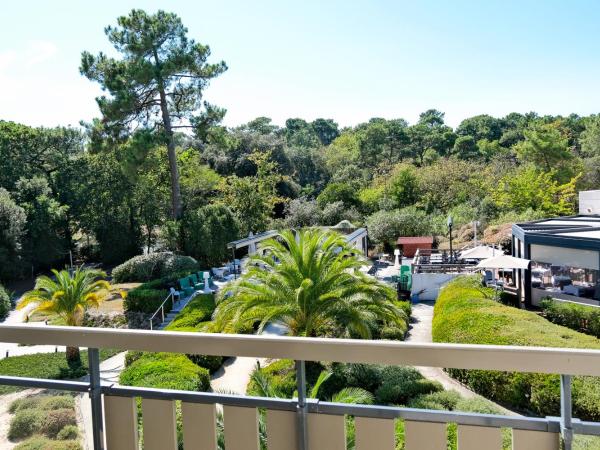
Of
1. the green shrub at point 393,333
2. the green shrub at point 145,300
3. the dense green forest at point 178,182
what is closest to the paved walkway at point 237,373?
the green shrub at point 393,333

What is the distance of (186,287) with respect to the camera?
756 inches

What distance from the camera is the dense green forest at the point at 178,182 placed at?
79.8 feet

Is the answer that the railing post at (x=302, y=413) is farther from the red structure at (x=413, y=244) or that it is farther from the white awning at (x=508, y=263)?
the red structure at (x=413, y=244)

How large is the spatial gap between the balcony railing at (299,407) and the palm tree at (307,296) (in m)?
8.27

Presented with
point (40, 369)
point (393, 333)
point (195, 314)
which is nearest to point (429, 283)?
point (393, 333)

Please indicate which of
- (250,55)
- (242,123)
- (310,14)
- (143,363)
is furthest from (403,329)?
(242,123)

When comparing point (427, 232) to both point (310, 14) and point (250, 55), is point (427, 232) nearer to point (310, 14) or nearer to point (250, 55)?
point (250, 55)

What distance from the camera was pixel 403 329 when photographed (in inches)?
515

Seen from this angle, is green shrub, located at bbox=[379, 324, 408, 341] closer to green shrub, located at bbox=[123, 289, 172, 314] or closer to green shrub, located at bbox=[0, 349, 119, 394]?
green shrub, located at bbox=[123, 289, 172, 314]

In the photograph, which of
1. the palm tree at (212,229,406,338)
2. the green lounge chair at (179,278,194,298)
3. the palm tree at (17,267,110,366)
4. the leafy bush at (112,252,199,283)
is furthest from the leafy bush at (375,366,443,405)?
the leafy bush at (112,252,199,283)

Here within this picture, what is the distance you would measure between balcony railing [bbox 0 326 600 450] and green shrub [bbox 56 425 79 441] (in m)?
0.09

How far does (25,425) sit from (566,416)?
5.94 feet

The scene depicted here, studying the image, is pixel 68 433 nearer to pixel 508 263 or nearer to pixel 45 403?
pixel 45 403

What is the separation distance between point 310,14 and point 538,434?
14.0 metres
